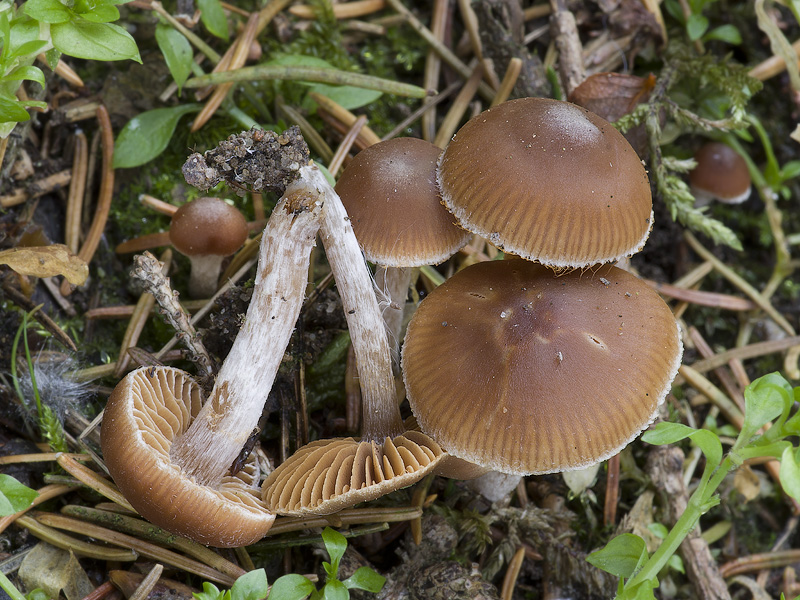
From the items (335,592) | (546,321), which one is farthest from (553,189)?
(335,592)

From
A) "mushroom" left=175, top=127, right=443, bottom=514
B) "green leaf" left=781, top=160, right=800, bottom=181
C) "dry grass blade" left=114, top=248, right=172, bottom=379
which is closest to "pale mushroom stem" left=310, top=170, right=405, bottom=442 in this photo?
"mushroom" left=175, top=127, right=443, bottom=514

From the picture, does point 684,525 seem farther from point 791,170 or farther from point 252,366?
point 791,170

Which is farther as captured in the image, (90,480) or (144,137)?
(144,137)

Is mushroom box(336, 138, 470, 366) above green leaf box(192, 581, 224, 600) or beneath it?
above

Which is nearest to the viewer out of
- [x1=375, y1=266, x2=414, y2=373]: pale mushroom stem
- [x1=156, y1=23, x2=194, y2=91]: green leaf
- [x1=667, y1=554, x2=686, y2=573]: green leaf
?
[x1=667, y1=554, x2=686, y2=573]: green leaf

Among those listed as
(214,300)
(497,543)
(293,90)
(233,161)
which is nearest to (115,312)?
(214,300)

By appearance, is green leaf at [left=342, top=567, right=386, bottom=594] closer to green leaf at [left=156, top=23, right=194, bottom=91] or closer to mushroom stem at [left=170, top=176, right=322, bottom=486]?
mushroom stem at [left=170, top=176, right=322, bottom=486]
